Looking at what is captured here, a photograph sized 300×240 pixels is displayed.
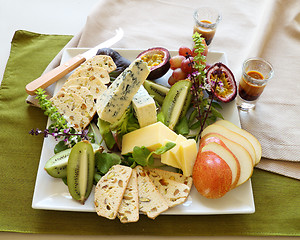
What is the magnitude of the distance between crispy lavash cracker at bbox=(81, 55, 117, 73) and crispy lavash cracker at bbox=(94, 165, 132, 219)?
71 cm

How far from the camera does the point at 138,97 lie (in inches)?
70.0

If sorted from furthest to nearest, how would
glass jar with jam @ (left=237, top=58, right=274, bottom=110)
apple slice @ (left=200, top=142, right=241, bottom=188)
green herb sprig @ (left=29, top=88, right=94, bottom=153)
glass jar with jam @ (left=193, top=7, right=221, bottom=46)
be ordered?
glass jar with jam @ (left=193, top=7, right=221, bottom=46) → glass jar with jam @ (left=237, top=58, right=274, bottom=110) → green herb sprig @ (left=29, top=88, right=94, bottom=153) → apple slice @ (left=200, top=142, right=241, bottom=188)

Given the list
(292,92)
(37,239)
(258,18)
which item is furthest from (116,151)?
(258,18)

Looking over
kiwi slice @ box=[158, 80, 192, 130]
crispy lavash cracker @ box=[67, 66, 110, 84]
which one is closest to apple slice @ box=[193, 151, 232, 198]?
kiwi slice @ box=[158, 80, 192, 130]

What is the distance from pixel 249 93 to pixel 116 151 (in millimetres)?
899

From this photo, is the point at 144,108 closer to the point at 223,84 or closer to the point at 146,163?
the point at 146,163

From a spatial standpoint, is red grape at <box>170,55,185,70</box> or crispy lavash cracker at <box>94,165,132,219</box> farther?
red grape at <box>170,55,185,70</box>

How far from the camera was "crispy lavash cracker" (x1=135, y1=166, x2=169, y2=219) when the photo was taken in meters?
1.58

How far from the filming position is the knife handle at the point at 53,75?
207 cm

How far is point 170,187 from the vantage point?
1665 millimetres

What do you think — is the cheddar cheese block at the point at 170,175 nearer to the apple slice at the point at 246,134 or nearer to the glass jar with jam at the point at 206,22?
the apple slice at the point at 246,134

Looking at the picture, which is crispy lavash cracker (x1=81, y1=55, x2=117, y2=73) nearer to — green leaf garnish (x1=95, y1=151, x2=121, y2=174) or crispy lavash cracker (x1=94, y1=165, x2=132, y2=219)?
green leaf garnish (x1=95, y1=151, x2=121, y2=174)

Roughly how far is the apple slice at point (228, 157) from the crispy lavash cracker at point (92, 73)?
80 cm

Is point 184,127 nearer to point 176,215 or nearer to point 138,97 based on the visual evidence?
point 138,97
